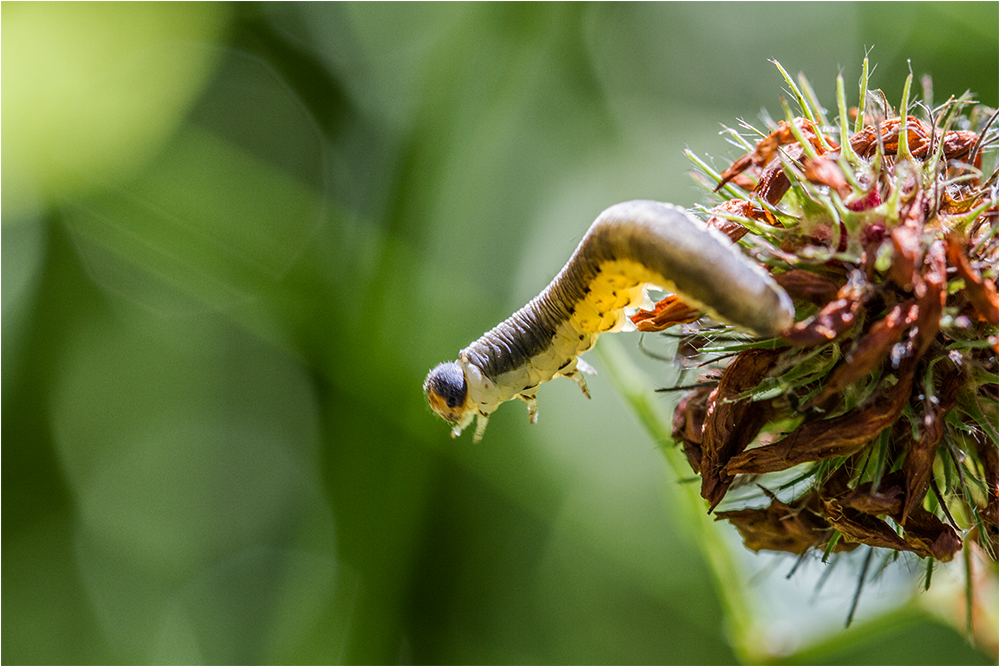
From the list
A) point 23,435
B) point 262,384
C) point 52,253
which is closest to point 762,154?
point 262,384

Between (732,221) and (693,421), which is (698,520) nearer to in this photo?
(693,421)

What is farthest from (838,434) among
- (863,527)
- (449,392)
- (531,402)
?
(449,392)

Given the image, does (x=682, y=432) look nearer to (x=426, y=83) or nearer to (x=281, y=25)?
(x=426, y=83)

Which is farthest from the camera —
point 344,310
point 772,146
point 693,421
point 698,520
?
point 344,310

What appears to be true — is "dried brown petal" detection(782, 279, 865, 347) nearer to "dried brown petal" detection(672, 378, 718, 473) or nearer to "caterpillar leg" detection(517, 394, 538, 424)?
"dried brown petal" detection(672, 378, 718, 473)

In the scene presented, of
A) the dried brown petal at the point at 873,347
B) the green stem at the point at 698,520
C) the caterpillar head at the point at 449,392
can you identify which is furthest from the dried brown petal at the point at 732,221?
the caterpillar head at the point at 449,392

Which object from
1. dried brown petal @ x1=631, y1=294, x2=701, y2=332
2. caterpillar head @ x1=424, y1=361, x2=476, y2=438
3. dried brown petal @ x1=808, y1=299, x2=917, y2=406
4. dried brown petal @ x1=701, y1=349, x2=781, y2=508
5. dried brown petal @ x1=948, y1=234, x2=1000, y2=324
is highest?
dried brown petal @ x1=948, y1=234, x2=1000, y2=324

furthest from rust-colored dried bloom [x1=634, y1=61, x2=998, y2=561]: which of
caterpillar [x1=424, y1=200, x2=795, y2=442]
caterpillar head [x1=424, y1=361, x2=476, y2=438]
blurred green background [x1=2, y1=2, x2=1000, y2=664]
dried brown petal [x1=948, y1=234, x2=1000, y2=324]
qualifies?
blurred green background [x1=2, y1=2, x2=1000, y2=664]

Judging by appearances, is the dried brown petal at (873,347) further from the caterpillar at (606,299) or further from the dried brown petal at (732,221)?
the dried brown petal at (732,221)
